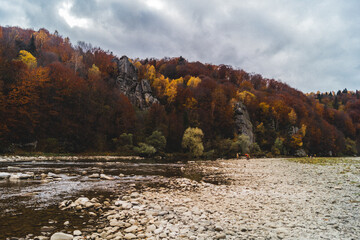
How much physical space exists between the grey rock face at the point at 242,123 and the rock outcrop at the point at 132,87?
37.4m

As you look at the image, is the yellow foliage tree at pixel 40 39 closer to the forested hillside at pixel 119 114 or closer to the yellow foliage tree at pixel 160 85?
the forested hillside at pixel 119 114

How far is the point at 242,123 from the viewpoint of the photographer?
88812mm

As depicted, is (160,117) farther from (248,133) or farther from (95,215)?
(95,215)

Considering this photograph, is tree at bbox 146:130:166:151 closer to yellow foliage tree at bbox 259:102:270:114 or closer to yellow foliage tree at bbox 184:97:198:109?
yellow foliage tree at bbox 184:97:198:109

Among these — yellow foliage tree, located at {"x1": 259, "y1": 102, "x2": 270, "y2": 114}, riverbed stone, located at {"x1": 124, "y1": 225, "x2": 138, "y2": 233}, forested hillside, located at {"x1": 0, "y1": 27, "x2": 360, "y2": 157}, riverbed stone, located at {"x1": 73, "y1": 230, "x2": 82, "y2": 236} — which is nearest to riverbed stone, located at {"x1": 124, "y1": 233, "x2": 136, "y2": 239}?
riverbed stone, located at {"x1": 124, "y1": 225, "x2": 138, "y2": 233}

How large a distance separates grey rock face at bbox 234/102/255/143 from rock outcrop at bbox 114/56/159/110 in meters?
37.4

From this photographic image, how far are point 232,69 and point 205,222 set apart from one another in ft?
552

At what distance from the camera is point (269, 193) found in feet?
41.7

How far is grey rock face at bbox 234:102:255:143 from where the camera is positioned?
87562mm

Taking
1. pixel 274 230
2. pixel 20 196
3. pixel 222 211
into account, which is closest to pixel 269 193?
pixel 222 211

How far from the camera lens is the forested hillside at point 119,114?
154 ft

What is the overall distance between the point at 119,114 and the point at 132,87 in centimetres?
2788

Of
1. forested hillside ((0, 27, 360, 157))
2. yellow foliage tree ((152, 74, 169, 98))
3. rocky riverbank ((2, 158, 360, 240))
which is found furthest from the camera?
yellow foliage tree ((152, 74, 169, 98))

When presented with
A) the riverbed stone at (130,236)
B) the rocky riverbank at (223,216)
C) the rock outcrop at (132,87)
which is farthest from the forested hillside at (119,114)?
the riverbed stone at (130,236)
